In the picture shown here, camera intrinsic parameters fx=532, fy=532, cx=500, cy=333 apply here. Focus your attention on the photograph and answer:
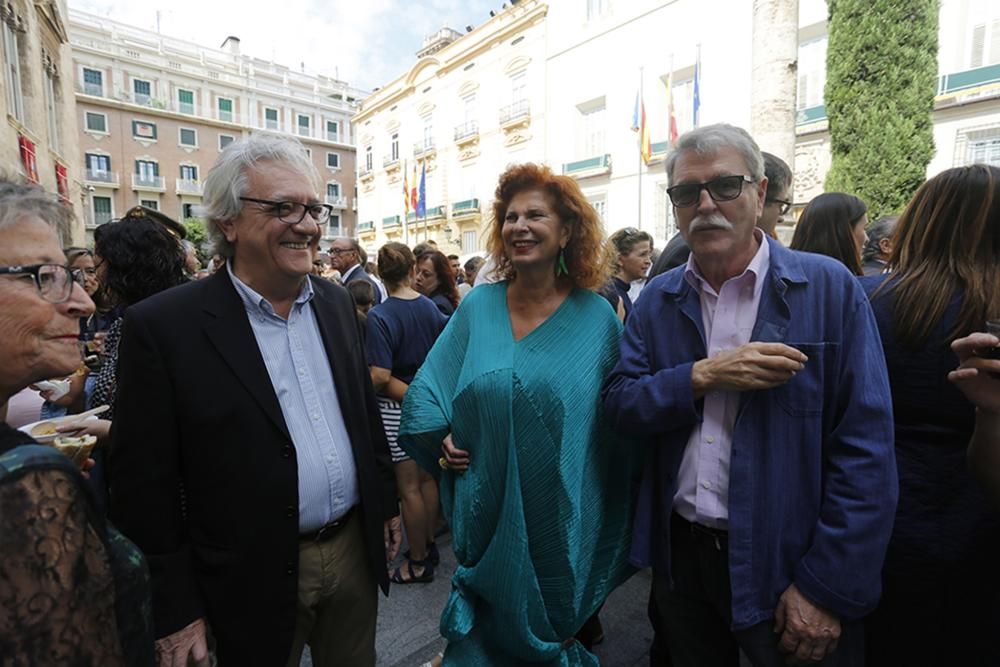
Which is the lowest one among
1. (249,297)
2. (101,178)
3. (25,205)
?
(249,297)

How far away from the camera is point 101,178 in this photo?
117 ft

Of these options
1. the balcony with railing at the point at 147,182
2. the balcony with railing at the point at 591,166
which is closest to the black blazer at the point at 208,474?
the balcony with railing at the point at 591,166

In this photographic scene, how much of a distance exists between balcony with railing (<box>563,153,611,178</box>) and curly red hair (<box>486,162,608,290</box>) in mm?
17689

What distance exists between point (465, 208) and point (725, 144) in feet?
82.1

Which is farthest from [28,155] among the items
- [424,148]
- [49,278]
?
[424,148]

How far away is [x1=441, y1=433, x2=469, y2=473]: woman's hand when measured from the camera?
6.67ft

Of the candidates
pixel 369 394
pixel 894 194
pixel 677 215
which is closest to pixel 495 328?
pixel 369 394

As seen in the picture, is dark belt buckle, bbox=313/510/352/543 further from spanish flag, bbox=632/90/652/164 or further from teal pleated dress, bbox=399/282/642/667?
spanish flag, bbox=632/90/652/164

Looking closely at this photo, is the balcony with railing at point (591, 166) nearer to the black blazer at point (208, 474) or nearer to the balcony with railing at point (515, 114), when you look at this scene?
the balcony with railing at point (515, 114)

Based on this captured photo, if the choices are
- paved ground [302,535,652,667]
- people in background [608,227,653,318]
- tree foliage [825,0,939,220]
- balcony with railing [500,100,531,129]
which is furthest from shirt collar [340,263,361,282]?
balcony with railing [500,100,531,129]

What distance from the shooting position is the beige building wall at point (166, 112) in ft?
119

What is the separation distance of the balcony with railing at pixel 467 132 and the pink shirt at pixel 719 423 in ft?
83.5

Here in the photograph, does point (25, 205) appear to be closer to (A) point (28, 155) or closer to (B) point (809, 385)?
(B) point (809, 385)

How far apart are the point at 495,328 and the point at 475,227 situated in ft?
81.4
